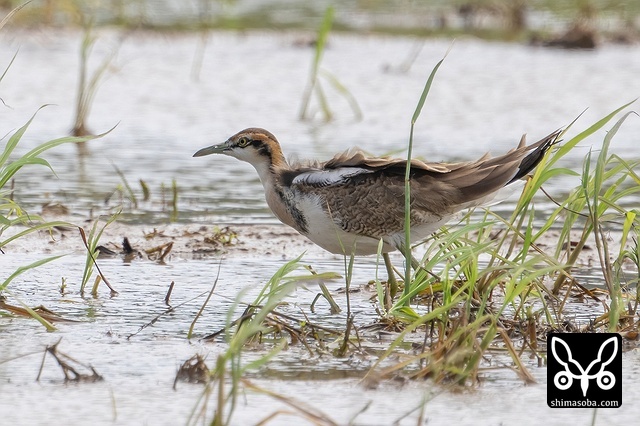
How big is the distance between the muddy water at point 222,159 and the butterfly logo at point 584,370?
10cm

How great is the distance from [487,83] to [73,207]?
7.11 meters

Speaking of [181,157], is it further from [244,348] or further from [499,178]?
[244,348]

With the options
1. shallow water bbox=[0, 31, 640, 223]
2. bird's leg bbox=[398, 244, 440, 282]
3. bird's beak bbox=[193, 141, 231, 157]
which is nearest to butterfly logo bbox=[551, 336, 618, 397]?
bird's leg bbox=[398, 244, 440, 282]

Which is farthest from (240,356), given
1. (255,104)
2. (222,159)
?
(255,104)

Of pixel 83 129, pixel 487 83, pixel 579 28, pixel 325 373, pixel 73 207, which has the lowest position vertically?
pixel 325 373

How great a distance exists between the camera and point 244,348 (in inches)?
205

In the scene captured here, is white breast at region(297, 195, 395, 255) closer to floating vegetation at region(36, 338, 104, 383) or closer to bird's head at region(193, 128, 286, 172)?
bird's head at region(193, 128, 286, 172)

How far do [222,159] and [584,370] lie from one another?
629cm

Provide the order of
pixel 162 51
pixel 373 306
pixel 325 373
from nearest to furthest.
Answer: pixel 325 373 → pixel 373 306 → pixel 162 51

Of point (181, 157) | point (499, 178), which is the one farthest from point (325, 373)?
point (181, 157)

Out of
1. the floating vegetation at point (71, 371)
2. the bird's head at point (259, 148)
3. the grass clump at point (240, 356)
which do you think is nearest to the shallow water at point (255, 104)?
the bird's head at point (259, 148)

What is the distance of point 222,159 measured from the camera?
1078cm

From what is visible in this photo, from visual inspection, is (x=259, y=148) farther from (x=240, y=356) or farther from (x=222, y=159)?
(x=222, y=159)

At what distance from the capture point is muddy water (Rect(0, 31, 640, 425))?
4590mm
